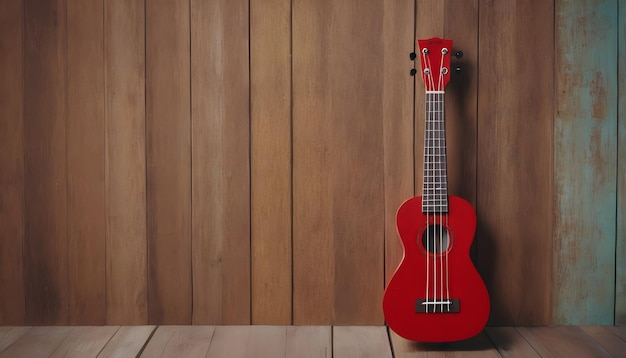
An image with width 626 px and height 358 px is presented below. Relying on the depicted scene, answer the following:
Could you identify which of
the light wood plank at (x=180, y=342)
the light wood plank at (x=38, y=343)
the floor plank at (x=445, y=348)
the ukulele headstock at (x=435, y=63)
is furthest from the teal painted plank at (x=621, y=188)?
the light wood plank at (x=38, y=343)

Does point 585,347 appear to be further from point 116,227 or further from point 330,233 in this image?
point 116,227

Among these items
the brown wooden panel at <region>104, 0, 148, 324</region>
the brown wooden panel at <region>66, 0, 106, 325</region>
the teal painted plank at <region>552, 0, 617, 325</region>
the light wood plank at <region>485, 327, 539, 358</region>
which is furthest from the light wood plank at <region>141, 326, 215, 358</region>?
the teal painted plank at <region>552, 0, 617, 325</region>

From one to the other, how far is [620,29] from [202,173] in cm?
154

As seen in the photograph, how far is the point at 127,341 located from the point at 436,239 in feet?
3.55

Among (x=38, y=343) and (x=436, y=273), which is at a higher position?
(x=436, y=273)

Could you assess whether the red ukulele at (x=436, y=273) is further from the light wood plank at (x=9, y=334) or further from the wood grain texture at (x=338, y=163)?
the light wood plank at (x=9, y=334)

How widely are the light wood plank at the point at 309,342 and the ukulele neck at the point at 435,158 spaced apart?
0.54m

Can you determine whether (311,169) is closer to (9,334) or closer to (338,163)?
(338,163)

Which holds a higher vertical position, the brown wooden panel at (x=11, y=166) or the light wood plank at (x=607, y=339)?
the brown wooden panel at (x=11, y=166)

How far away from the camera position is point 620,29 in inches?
79.7

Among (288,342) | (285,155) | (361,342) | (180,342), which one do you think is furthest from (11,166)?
(361,342)

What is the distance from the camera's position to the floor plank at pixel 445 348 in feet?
6.08

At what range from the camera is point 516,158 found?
205cm

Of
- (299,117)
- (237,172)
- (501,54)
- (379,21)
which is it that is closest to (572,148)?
(501,54)
